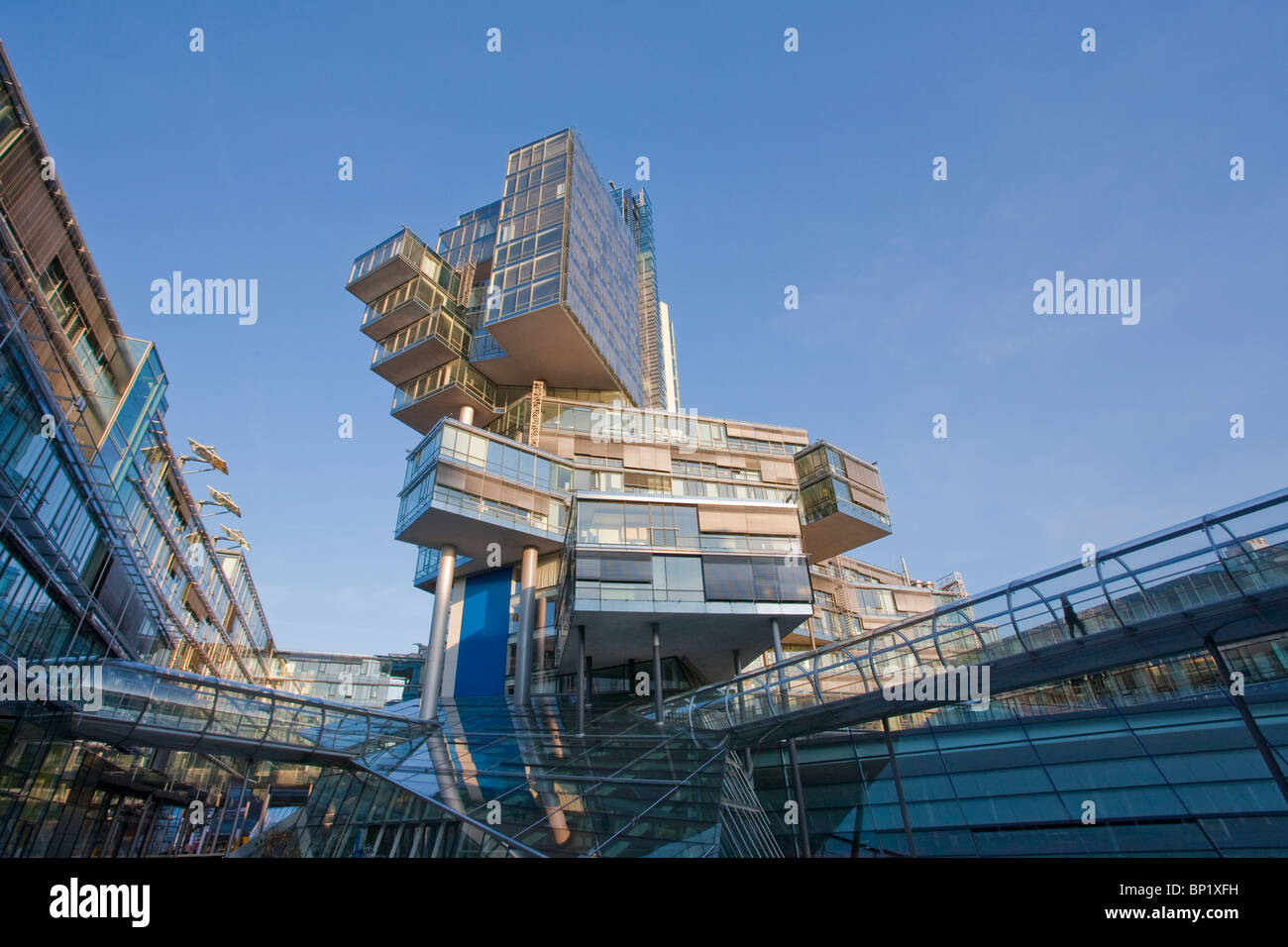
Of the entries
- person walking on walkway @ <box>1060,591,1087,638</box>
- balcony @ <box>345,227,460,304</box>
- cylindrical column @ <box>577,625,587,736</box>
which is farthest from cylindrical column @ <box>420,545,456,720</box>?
person walking on walkway @ <box>1060,591,1087,638</box>

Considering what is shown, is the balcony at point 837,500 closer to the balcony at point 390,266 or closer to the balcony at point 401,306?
the balcony at point 401,306

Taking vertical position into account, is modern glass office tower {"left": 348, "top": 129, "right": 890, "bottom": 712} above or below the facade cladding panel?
above

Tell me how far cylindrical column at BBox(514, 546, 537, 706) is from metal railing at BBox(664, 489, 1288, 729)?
19989 millimetres

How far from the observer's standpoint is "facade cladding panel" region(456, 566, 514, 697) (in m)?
37.7

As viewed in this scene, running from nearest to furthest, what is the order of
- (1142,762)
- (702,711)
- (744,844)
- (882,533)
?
(744,844)
(1142,762)
(702,711)
(882,533)

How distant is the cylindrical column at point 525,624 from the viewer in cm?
3403

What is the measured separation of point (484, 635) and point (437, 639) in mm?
5019

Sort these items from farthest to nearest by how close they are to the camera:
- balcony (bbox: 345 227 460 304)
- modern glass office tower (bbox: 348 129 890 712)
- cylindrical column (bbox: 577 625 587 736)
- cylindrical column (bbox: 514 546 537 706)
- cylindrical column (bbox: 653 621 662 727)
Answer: balcony (bbox: 345 227 460 304), cylindrical column (bbox: 514 546 537 706), modern glass office tower (bbox: 348 129 890 712), cylindrical column (bbox: 577 625 587 736), cylindrical column (bbox: 653 621 662 727)

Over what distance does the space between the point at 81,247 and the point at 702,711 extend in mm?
26665

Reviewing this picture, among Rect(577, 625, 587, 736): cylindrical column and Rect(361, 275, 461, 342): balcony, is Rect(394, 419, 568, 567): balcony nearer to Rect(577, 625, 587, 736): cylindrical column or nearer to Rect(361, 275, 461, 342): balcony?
Rect(577, 625, 587, 736): cylindrical column

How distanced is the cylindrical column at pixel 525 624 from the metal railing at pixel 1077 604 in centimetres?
1999
